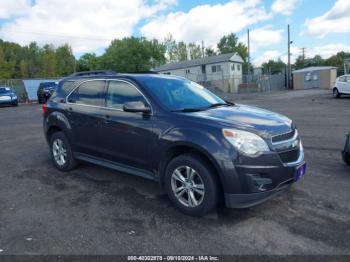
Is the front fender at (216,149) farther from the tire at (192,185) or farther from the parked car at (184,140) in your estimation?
the tire at (192,185)

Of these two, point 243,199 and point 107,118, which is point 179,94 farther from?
point 243,199

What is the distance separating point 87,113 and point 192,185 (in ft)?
7.59

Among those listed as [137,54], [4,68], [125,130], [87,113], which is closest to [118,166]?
[125,130]

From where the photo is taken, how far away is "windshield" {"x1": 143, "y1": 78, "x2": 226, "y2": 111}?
452 centimetres

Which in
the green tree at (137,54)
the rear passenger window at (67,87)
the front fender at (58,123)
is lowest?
the front fender at (58,123)

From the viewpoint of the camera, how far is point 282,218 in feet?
12.9

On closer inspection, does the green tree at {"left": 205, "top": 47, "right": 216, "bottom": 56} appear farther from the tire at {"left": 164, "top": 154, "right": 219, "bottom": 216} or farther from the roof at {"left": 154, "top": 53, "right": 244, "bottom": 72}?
the tire at {"left": 164, "top": 154, "right": 219, "bottom": 216}

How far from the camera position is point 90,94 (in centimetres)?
542

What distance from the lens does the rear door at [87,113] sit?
5164mm

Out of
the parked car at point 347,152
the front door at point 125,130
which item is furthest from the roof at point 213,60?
the front door at point 125,130

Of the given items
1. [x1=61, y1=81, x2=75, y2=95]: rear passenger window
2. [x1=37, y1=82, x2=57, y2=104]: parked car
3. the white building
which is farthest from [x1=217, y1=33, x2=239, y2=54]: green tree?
[x1=61, y1=81, x2=75, y2=95]: rear passenger window

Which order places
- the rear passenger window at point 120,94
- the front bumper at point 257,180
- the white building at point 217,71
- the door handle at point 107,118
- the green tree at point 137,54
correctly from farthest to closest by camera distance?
the green tree at point 137,54 → the white building at point 217,71 → the door handle at point 107,118 → the rear passenger window at point 120,94 → the front bumper at point 257,180

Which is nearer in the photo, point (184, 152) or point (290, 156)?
point (290, 156)

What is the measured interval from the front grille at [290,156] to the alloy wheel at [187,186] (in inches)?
39.4
